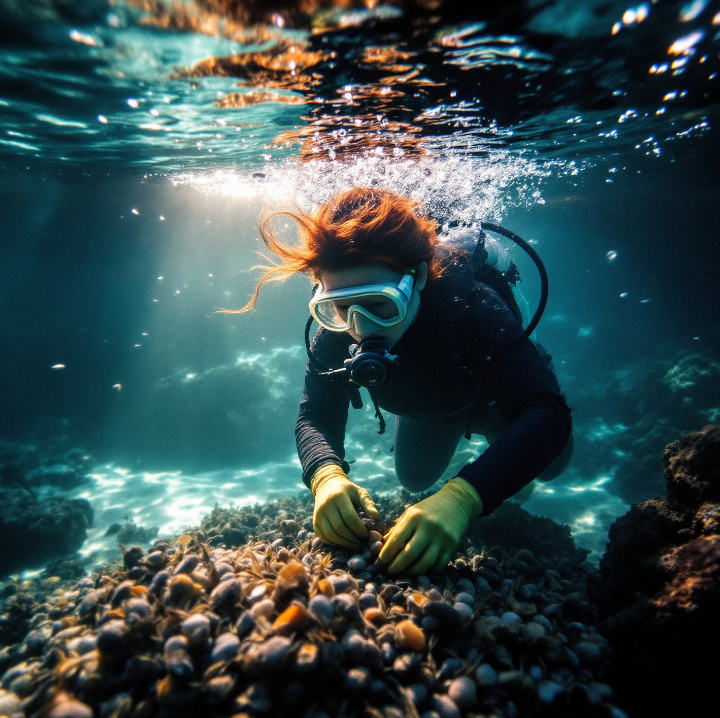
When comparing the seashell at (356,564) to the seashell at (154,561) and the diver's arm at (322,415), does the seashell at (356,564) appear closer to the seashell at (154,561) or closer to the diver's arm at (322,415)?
the seashell at (154,561)

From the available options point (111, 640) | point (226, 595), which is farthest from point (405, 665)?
point (111, 640)

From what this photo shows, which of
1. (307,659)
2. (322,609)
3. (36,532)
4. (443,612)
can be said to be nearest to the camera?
(307,659)

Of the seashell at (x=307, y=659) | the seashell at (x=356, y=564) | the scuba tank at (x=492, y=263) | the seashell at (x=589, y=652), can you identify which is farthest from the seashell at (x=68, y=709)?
the scuba tank at (x=492, y=263)

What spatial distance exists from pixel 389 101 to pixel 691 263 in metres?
22.8

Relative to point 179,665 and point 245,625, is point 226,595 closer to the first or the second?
point 245,625

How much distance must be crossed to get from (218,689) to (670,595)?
2.00m

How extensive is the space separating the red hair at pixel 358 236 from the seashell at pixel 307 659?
7.63 ft

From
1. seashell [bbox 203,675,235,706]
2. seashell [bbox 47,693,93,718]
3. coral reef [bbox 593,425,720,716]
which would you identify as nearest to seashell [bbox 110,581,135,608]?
seashell [bbox 47,693,93,718]

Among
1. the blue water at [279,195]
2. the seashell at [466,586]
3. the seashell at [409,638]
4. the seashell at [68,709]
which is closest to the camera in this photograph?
the seashell at [68,709]

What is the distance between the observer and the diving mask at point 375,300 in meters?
2.66

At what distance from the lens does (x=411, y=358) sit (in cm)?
338

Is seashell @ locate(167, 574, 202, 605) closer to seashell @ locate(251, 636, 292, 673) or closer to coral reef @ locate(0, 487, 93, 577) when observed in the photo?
seashell @ locate(251, 636, 292, 673)

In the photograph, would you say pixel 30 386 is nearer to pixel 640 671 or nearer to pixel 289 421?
pixel 289 421

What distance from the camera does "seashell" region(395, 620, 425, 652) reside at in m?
1.54
